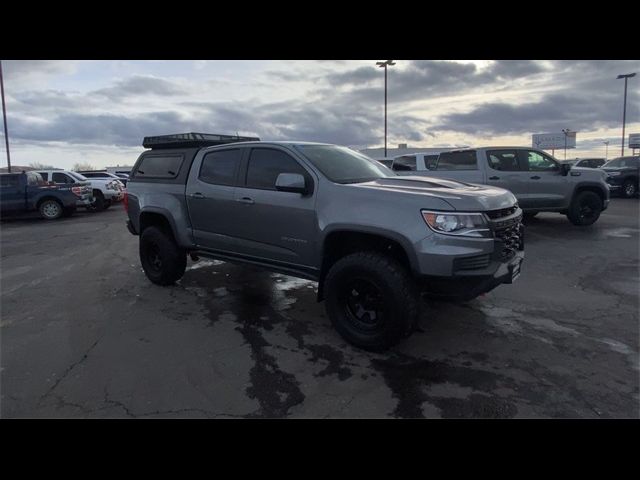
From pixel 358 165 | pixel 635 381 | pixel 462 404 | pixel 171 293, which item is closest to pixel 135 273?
pixel 171 293

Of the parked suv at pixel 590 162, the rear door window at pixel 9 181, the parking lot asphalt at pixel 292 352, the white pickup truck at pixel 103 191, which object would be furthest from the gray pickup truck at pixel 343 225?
the parked suv at pixel 590 162

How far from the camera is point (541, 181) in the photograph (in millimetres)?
10219

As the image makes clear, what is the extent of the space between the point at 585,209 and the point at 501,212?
26.5 feet

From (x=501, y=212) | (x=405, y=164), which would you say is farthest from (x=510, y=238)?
(x=405, y=164)

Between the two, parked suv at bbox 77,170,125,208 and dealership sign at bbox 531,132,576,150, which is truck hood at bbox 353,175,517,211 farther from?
dealership sign at bbox 531,132,576,150

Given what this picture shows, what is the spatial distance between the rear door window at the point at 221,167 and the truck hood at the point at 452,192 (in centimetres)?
170

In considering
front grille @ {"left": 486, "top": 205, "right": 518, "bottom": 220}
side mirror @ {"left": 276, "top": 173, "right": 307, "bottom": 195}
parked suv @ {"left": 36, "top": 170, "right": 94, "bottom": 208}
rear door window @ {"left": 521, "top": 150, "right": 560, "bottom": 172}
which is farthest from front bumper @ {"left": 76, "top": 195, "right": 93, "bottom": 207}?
front grille @ {"left": 486, "top": 205, "right": 518, "bottom": 220}

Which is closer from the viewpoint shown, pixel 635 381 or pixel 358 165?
pixel 635 381

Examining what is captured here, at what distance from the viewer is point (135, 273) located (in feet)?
23.4

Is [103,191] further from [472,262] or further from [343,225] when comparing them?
[472,262]

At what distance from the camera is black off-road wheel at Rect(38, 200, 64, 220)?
15.5 metres

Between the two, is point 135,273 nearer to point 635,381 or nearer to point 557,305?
point 557,305

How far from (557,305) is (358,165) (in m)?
2.91

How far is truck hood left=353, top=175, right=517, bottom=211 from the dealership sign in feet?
212
